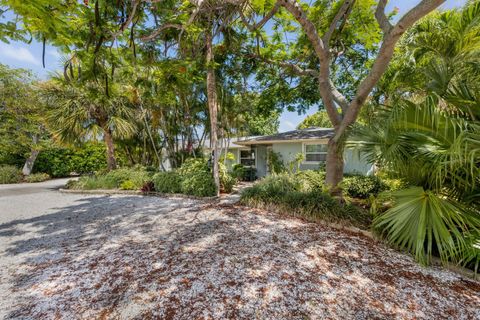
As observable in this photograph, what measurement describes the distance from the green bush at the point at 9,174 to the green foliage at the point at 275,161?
16.4 metres

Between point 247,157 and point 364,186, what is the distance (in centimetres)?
824

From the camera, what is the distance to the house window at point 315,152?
36.9 ft

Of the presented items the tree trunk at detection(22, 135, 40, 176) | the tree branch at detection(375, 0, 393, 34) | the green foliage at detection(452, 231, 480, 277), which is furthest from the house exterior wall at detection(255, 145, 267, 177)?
the tree trunk at detection(22, 135, 40, 176)

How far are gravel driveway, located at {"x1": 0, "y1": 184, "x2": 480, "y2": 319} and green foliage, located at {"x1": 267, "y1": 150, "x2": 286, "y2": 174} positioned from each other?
24.3ft

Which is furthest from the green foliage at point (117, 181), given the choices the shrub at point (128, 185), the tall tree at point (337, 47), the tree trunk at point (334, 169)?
the tall tree at point (337, 47)

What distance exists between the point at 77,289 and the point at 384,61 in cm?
653

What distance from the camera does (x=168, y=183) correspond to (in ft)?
27.5

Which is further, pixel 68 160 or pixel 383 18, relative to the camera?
pixel 68 160

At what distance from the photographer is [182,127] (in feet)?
36.4

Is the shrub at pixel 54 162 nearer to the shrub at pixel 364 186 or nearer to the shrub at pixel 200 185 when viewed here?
the shrub at pixel 200 185

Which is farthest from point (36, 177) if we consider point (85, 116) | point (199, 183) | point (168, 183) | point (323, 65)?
point (323, 65)

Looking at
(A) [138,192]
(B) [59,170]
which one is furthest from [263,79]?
(B) [59,170]

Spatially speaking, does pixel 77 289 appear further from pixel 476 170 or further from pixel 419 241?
pixel 476 170

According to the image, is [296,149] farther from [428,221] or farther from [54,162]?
[54,162]
